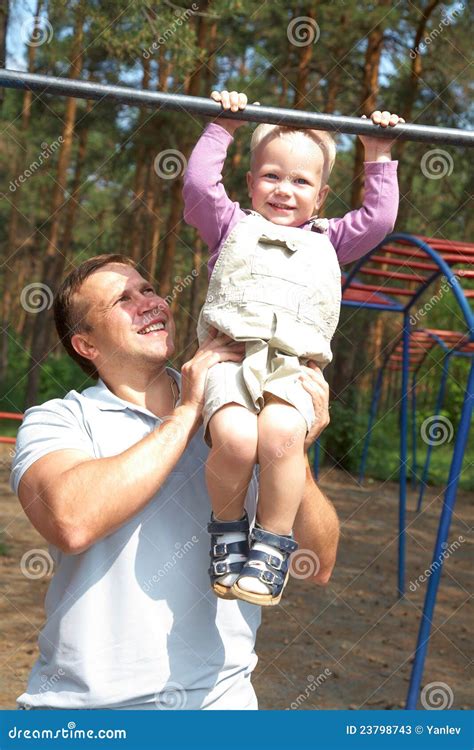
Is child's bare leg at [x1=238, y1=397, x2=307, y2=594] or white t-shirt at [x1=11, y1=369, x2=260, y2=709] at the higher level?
child's bare leg at [x1=238, y1=397, x2=307, y2=594]

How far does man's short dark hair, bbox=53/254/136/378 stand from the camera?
224cm

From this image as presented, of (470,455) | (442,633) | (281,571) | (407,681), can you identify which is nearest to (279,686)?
(407,681)

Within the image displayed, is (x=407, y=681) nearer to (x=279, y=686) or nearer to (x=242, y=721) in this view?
(x=279, y=686)

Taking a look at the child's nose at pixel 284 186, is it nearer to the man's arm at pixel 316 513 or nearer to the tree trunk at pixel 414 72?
the man's arm at pixel 316 513

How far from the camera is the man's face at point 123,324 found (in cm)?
215

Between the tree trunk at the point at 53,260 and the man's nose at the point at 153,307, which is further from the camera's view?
the tree trunk at the point at 53,260

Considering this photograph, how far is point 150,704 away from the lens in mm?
1891

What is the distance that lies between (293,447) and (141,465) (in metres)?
0.32

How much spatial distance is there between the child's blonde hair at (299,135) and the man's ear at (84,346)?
541 mm
